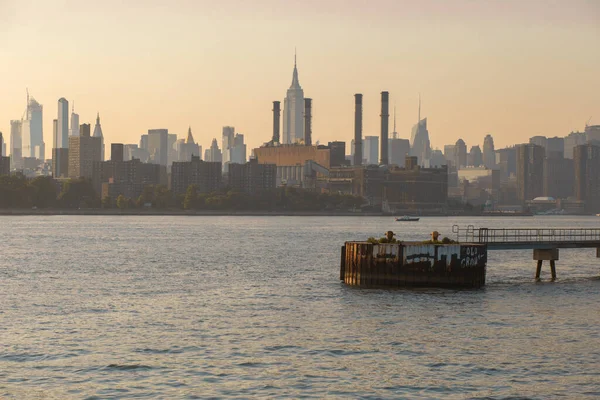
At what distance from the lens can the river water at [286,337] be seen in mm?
39156

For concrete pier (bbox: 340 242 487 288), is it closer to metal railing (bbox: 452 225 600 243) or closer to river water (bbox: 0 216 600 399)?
river water (bbox: 0 216 600 399)

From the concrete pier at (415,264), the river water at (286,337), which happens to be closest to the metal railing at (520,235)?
the concrete pier at (415,264)

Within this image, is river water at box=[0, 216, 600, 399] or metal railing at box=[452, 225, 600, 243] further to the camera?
metal railing at box=[452, 225, 600, 243]

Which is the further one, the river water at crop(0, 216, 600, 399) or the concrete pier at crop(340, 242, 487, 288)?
the concrete pier at crop(340, 242, 487, 288)

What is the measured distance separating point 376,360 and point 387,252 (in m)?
25.9

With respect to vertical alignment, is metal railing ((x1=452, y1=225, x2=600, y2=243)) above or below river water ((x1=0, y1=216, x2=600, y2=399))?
above

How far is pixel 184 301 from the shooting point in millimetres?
64750

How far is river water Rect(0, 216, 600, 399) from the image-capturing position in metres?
39.2

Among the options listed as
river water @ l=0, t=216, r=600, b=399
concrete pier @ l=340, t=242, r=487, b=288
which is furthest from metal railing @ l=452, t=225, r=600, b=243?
river water @ l=0, t=216, r=600, b=399

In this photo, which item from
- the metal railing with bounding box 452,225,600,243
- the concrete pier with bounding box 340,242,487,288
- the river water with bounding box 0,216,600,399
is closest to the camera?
the river water with bounding box 0,216,600,399

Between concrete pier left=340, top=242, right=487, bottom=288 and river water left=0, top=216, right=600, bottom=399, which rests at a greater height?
concrete pier left=340, top=242, right=487, bottom=288

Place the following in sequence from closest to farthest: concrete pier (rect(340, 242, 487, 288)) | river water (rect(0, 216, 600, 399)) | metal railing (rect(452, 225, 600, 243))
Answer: river water (rect(0, 216, 600, 399)), concrete pier (rect(340, 242, 487, 288)), metal railing (rect(452, 225, 600, 243))

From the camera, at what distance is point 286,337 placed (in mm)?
49594

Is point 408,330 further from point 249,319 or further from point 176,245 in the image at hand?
point 176,245
